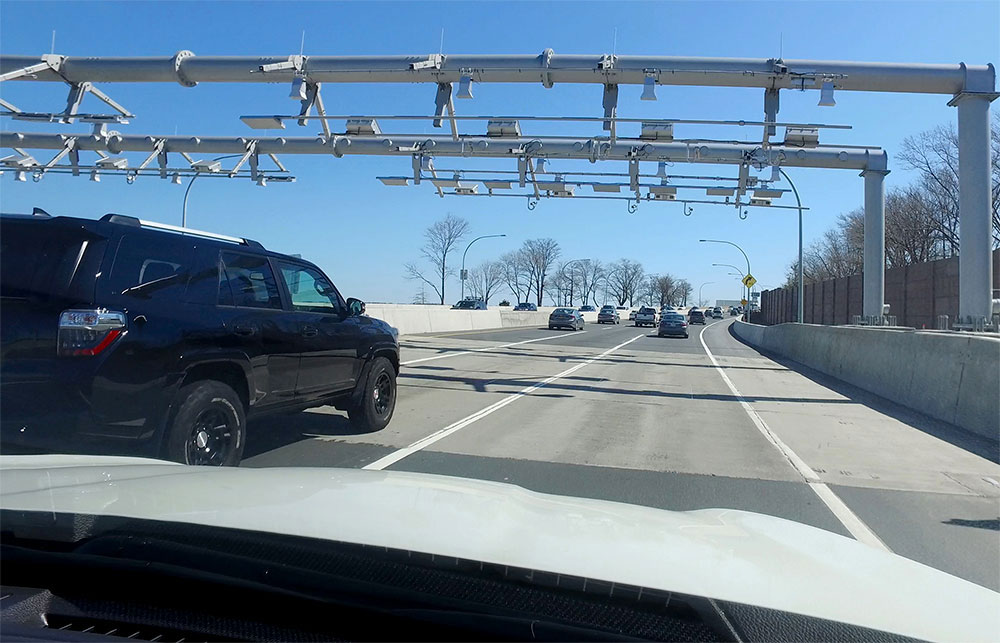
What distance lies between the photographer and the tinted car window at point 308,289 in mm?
7188

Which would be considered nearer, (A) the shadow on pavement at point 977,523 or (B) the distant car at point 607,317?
(A) the shadow on pavement at point 977,523

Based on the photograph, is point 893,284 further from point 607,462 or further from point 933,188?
point 607,462

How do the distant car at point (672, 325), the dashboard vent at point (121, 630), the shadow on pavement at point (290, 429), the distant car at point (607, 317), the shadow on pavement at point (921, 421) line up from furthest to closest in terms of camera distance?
the distant car at point (607, 317) < the distant car at point (672, 325) < the shadow on pavement at point (921, 421) < the shadow on pavement at point (290, 429) < the dashboard vent at point (121, 630)

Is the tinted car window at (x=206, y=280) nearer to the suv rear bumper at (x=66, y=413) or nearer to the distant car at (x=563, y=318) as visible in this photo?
the suv rear bumper at (x=66, y=413)

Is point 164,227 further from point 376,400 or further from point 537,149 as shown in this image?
point 537,149

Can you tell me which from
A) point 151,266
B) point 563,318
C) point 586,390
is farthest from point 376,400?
point 563,318

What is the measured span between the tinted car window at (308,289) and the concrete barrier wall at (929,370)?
8944mm

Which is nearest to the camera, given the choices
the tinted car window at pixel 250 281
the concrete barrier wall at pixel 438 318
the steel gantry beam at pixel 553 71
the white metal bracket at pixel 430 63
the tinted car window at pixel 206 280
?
the tinted car window at pixel 206 280

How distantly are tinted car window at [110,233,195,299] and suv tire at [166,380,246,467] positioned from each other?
0.83 meters

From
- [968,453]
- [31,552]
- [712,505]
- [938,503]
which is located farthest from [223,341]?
[968,453]

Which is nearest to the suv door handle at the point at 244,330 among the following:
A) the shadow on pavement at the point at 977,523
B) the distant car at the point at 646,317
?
the shadow on pavement at the point at 977,523

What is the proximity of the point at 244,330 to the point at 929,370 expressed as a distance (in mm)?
11273

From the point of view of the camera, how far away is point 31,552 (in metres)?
2.79

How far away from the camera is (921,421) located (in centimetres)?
1121
